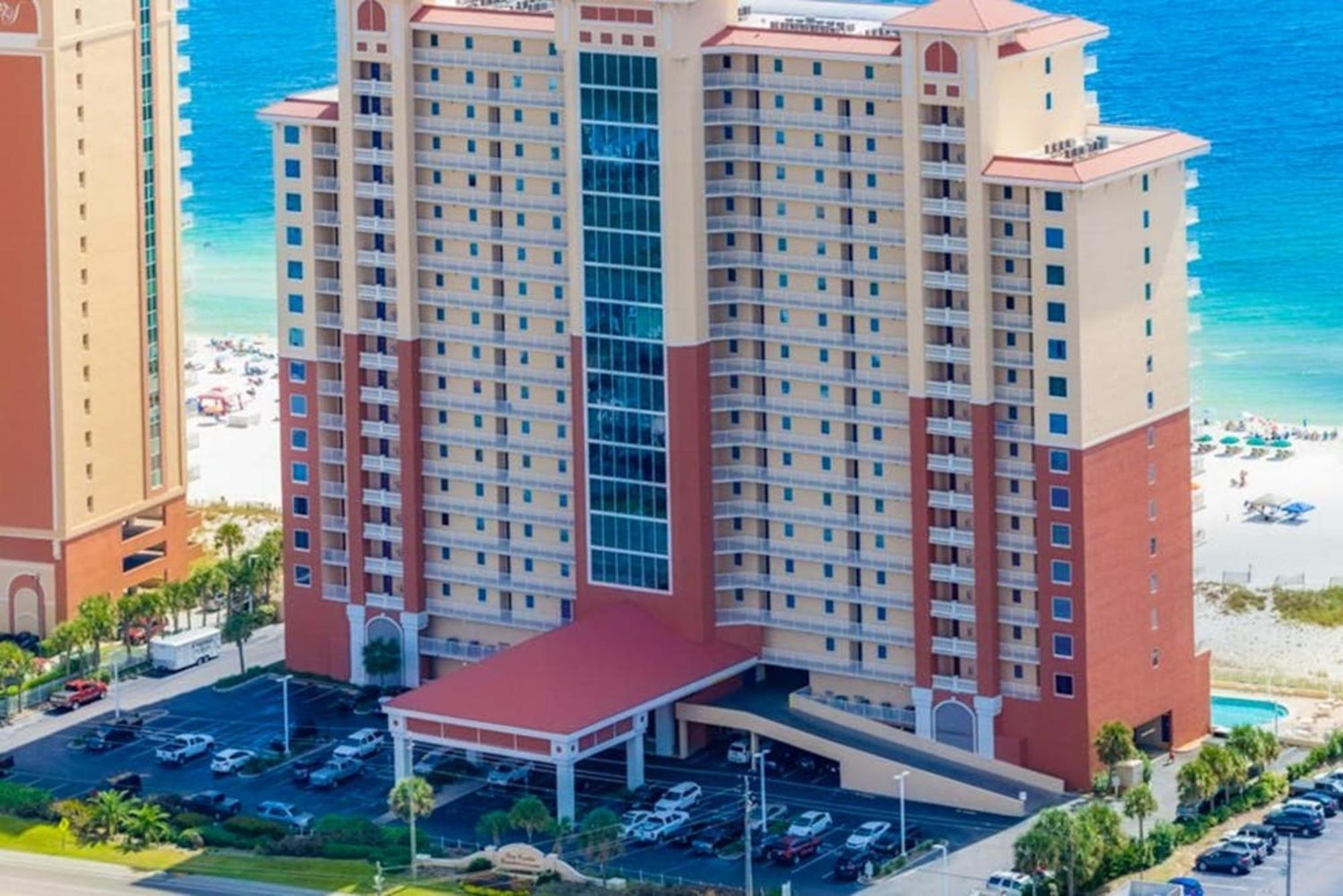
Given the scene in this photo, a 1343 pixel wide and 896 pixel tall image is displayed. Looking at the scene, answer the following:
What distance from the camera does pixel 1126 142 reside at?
15025cm

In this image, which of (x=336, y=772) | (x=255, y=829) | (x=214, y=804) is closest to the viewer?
(x=255, y=829)

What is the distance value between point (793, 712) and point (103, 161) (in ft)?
134

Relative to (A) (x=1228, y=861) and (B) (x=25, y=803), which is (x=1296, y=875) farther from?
(B) (x=25, y=803)

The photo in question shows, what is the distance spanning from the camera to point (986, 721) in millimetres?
150000

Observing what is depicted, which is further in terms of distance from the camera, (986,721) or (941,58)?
(986,721)

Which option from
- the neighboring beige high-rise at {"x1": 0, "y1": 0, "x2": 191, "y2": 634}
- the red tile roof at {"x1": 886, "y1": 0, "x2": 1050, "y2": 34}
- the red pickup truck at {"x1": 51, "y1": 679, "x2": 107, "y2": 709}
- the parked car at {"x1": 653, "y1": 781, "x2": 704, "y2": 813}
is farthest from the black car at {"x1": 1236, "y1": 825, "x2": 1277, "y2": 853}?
the neighboring beige high-rise at {"x1": 0, "y1": 0, "x2": 191, "y2": 634}

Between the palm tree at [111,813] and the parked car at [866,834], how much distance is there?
87.3 ft

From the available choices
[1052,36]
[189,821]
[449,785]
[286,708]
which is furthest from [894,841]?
[1052,36]

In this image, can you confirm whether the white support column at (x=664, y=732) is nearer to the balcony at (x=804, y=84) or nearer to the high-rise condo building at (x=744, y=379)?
the high-rise condo building at (x=744, y=379)

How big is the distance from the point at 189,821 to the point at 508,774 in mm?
11904

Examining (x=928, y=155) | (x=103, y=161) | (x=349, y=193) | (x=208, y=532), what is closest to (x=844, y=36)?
(x=928, y=155)

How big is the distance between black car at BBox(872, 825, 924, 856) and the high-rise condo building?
3562 millimetres

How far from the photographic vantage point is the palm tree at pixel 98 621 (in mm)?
168250

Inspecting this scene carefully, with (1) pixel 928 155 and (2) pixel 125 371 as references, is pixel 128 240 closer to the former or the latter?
(2) pixel 125 371
